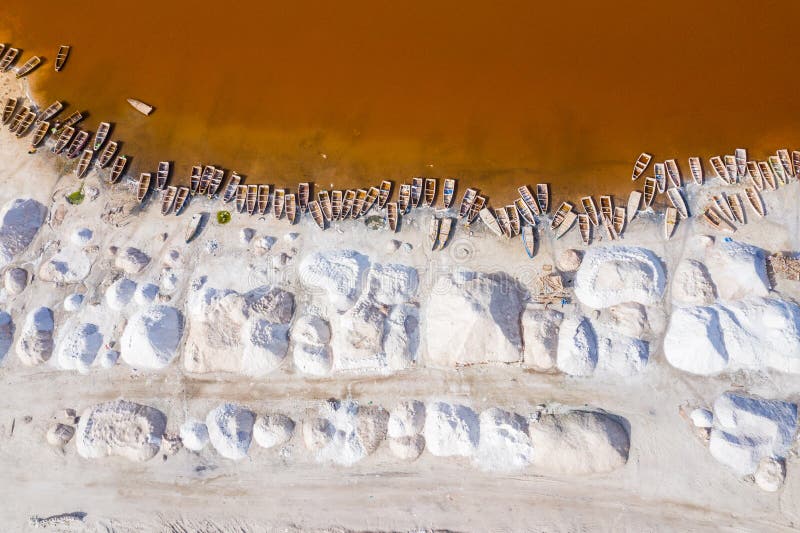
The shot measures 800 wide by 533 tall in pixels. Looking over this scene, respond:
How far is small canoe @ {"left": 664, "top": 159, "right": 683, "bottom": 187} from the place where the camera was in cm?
2312

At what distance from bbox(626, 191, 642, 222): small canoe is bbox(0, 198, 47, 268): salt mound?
3196 cm

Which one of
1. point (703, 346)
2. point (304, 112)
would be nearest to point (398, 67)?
A: point (304, 112)

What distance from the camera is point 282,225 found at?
2347 centimetres

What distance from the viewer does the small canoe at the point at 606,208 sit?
22.7m

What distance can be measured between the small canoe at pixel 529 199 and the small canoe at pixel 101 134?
24.2 meters

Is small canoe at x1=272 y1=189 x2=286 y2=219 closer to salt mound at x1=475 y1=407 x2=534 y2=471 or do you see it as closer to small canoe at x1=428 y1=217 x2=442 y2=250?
small canoe at x1=428 y1=217 x2=442 y2=250

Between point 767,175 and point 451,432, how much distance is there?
2138 centimetres

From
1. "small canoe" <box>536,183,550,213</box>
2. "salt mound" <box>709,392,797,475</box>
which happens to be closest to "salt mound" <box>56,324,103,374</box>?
"small canoe" <box>536,183,550,213</box>

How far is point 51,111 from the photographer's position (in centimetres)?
2592

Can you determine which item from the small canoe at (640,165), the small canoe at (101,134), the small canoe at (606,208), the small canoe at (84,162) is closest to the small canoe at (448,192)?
the small canoe at (606,208)

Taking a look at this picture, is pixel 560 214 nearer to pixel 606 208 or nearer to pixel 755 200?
pixel 606 208

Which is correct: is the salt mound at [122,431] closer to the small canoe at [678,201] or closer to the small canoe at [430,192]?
the small canoe at [430,192]

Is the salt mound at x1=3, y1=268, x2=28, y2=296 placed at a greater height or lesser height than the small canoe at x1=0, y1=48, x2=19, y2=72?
lesser

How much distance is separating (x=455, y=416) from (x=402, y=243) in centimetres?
901
